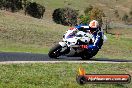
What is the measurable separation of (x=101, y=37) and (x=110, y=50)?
39.0 m

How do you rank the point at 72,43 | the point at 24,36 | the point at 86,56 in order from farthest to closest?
the point at 24,36 → the point at 86,56 → the point at 72,43

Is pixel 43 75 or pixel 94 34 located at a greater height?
pixel 43 75

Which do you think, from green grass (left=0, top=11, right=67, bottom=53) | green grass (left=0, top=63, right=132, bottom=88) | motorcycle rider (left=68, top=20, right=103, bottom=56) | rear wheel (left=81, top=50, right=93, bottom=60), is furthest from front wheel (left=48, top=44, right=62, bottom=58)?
green grass (left=0, top=11, right=67, bottom=53)

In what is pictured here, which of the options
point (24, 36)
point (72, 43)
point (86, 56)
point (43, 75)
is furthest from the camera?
point (24, 36)

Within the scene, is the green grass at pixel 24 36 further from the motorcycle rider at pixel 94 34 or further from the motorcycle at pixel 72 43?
the motorcycle rider at pixel 94 34

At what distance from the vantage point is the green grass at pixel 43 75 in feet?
36.3

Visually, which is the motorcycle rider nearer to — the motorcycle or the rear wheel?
the motorcycle

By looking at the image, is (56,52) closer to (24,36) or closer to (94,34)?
(94,34)

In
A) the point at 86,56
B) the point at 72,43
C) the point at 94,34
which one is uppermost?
the point at 94,34

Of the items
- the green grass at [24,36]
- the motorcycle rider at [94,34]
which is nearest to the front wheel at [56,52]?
the motorcycle rider at [94,34]

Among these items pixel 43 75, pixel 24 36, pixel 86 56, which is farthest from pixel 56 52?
pixel 24 36

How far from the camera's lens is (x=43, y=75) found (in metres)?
12.2

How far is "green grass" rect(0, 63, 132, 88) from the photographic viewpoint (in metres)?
11.1

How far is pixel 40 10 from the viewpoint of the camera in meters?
128
